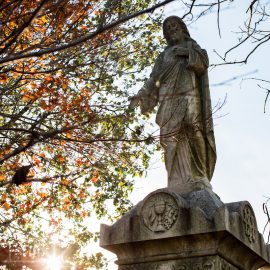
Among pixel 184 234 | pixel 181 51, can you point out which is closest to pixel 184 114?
pixel 181 51

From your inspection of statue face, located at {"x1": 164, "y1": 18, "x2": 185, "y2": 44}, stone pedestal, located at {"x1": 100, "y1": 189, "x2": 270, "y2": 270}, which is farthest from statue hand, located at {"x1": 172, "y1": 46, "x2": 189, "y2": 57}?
stone pedestal, located at {"x1": 100, "y1": 189, "x2": 270, "y2": 270}

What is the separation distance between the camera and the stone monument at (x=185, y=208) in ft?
16.8

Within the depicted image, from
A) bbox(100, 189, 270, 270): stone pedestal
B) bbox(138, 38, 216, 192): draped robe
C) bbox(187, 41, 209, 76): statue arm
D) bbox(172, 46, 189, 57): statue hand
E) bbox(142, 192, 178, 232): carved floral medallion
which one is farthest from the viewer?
bbox(172, 46, 189, 57): statue hand

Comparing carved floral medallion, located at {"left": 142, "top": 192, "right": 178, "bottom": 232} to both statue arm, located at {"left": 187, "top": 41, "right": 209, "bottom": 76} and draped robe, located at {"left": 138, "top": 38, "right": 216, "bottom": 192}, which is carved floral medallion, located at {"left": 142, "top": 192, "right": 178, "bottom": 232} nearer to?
draped robe, located at {"left": 138, "top": 38, "right": 216, "bottom": 192}

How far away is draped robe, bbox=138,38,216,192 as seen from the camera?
5914 mm

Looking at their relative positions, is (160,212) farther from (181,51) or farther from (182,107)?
(181,51)

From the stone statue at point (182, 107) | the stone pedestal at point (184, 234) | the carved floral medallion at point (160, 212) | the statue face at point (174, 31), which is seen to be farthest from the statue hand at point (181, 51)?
the carved floral medallion at point (160, 212)

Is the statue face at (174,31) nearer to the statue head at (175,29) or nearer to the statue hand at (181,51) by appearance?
the statue head at (175,29)

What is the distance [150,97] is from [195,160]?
42.1 inches

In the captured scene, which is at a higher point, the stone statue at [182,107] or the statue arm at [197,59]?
the statue arm at [197,59]

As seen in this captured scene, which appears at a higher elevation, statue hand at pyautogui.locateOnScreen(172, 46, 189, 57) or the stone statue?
statue hand at pyautogui.locateOnScreen(172, 46, 189, 57)

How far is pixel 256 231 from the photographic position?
5.77 meters

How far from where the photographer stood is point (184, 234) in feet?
16.8

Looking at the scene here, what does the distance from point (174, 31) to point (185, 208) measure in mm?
2551
